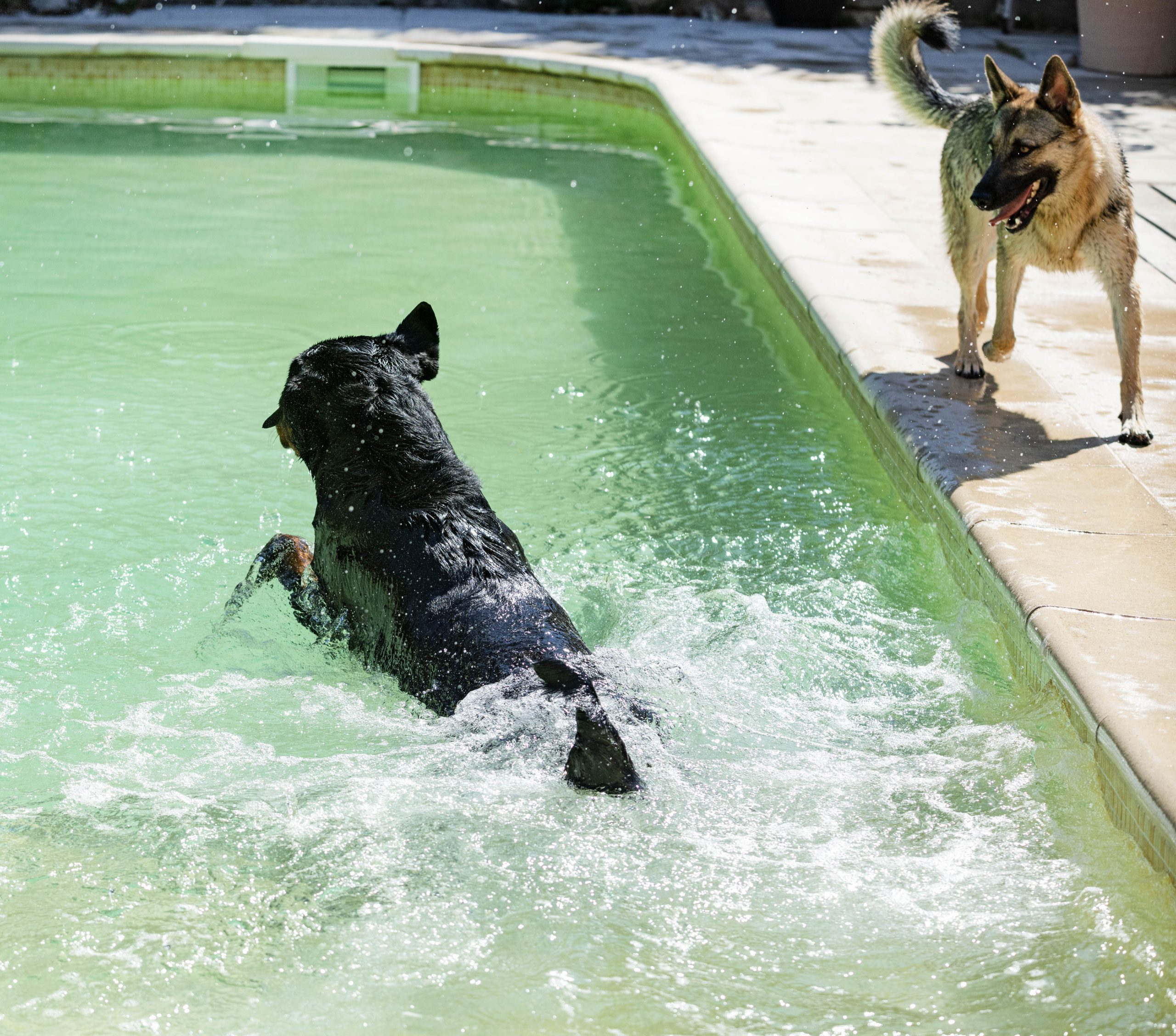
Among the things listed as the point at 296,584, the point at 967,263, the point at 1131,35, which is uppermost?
the point at 1131,35

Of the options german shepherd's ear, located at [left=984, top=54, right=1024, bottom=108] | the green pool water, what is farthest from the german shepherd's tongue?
the green pool water

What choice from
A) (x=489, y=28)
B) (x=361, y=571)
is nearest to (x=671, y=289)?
(x=361, y=571)

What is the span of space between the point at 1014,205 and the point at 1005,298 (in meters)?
0.54

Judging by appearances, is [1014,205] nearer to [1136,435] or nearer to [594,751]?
[1136,435]

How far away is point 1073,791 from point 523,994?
1489mm

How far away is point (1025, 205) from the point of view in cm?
506

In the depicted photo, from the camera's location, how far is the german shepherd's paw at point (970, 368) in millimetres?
5629

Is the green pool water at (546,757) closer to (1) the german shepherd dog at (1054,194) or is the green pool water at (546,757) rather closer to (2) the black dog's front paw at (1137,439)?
(2) the black dog's front paw at (1137,439)

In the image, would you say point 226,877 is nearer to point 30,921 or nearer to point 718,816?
point 30,921

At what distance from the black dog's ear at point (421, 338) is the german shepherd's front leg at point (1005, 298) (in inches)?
99.1

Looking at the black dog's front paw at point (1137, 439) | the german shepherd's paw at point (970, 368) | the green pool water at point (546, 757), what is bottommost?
the green pool water at point (546, 757)

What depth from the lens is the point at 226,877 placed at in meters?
3.07

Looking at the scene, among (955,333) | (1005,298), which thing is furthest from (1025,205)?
(955,333)

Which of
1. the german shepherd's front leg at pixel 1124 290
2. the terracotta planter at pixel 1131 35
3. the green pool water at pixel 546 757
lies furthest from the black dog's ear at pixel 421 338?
the terracotta planter at pixel 1131 35
